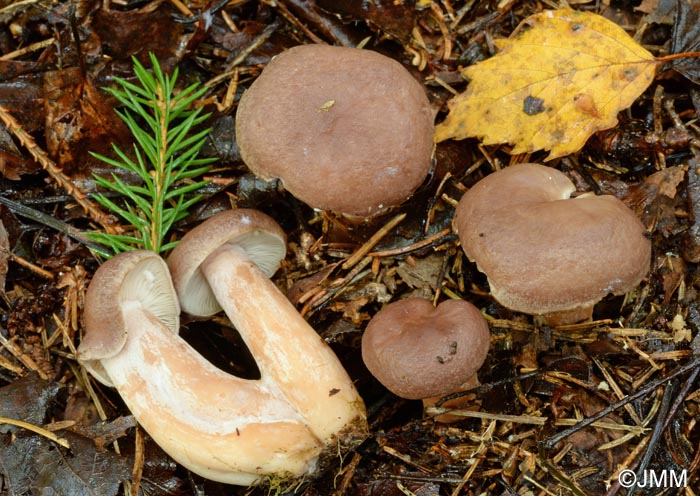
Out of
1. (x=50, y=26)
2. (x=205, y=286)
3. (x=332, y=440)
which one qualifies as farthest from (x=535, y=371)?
(x=50, y=26)

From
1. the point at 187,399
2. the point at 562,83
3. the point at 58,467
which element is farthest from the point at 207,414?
the point at 562,83

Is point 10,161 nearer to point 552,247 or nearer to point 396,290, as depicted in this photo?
point 396,290

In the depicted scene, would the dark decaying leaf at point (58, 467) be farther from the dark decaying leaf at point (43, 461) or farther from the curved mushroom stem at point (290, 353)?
the curved mushroom stem at point (290, 353)

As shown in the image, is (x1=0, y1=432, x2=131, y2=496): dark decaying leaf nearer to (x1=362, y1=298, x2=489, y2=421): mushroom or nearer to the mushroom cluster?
the mushroom cluster

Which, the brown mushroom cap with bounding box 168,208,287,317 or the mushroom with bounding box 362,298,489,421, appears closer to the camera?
the mushroom with bounding box 362,298,489,421

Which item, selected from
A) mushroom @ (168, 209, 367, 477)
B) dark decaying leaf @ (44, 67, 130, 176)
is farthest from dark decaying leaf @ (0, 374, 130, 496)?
dark decaying leaf @ (44, 67, 130, 176)

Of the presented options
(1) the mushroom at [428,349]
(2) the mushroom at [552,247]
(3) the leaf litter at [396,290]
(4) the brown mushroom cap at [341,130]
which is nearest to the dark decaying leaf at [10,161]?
(3) the leaf litter at [396,290]
